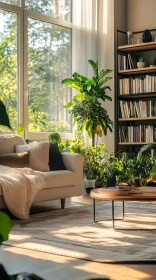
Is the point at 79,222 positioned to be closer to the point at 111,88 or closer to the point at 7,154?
the point at 7,154

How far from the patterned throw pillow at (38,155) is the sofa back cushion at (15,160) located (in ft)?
0.39

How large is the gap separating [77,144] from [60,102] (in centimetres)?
73

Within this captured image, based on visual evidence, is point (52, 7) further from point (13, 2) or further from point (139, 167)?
point (139, 167)

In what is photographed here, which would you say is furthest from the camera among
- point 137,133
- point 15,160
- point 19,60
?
point 137,133

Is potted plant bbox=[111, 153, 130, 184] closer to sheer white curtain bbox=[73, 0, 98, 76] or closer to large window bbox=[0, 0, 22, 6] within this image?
sheer white curtain bbox=[73, 0, 98, 76]

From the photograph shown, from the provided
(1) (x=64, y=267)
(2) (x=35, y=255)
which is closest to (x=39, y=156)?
(2) (x=35, y=255)

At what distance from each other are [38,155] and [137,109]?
2.65 m

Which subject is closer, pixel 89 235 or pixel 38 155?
pixel 89 235

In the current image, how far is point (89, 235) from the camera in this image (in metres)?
3.85

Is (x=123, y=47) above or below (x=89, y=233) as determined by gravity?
above

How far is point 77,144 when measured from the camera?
6824 millimetres

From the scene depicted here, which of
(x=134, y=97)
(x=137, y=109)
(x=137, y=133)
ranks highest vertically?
(x=134, y=97)

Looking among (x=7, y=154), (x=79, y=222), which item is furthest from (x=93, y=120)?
(x=79, y=222)

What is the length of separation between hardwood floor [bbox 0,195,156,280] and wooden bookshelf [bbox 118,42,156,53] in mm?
4725
